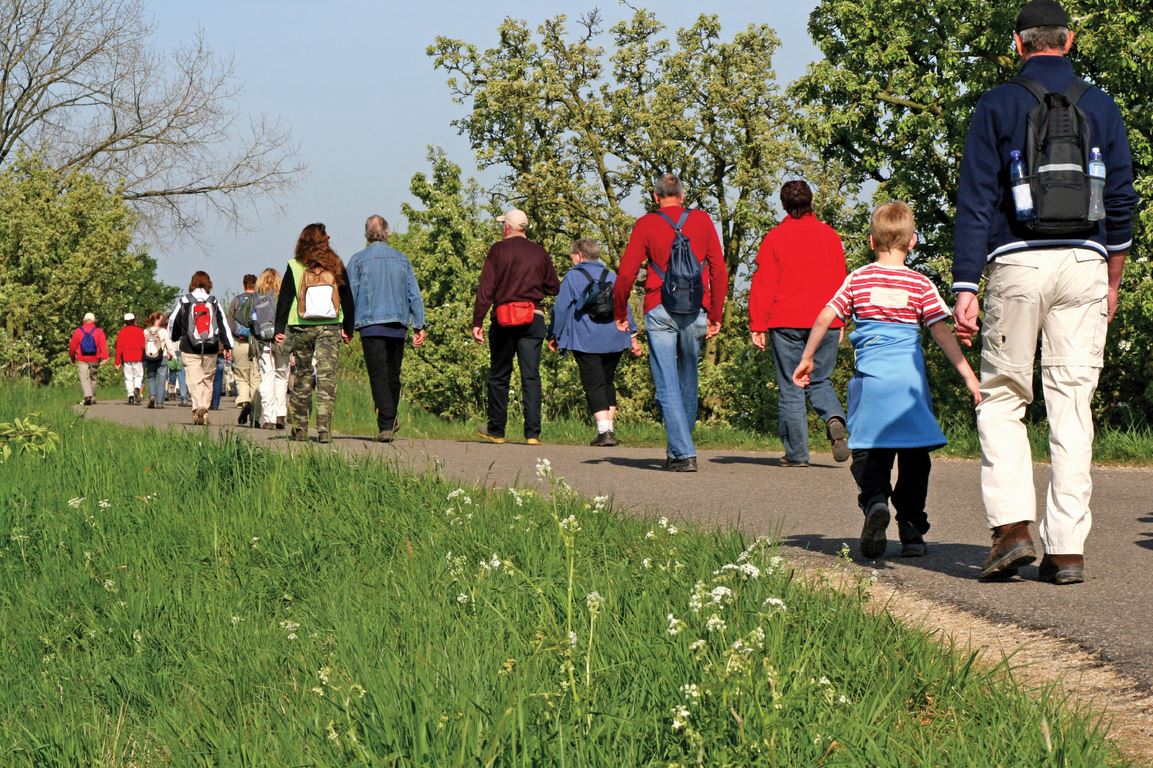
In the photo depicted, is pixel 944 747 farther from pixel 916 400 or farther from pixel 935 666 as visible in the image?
pixel 916 400

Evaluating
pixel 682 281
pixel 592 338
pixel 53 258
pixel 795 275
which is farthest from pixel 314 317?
pixel 53 258

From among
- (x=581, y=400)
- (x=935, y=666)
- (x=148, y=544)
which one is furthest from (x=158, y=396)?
(x=935, y=666)

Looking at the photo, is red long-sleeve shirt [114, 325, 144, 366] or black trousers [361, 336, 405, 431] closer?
black trousers [361, 336, 405, 431]

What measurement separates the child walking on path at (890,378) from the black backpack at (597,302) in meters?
7.12

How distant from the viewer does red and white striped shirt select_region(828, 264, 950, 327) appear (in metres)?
6.82

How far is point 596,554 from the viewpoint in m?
6.54

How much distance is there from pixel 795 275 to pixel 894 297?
4581 millimetres

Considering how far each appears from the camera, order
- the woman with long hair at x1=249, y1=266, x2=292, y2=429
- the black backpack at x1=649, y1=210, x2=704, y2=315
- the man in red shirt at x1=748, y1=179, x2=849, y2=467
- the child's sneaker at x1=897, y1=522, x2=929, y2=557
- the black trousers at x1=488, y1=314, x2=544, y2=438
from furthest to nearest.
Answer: the woman with long hair at x1=249, y1=266, x2=292, y2=429 < the black trousers at x1=488, y1=314, x2=544, y2=438 < the man in red shirt at x1=748, y1=179, x2=849, y2=467 < the black backpack at x1=649, y1=210, x2=704, y2=315 < the child's sneaker at x1=897, y1=522, x2=929, y2=557

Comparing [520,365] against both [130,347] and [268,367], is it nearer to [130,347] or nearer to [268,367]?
[268,367]

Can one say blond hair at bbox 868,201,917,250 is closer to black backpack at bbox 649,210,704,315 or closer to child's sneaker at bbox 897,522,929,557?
child's sneaker at bbox 897,522,929,557

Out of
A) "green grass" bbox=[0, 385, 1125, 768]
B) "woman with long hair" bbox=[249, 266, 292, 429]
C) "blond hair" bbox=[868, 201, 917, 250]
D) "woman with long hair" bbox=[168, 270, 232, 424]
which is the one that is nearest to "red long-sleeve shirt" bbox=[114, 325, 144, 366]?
"woman with long hair" bbox=[168, 270, 232, 424]

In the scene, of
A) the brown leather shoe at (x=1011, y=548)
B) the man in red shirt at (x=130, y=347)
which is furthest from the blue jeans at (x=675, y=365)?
the man in red shirt at (x=130, y=347)

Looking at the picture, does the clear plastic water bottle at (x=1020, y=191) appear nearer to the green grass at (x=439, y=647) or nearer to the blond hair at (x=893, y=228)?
the blond hair at (x=893, y=228)

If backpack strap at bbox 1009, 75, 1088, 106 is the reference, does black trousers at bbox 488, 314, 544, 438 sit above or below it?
below
